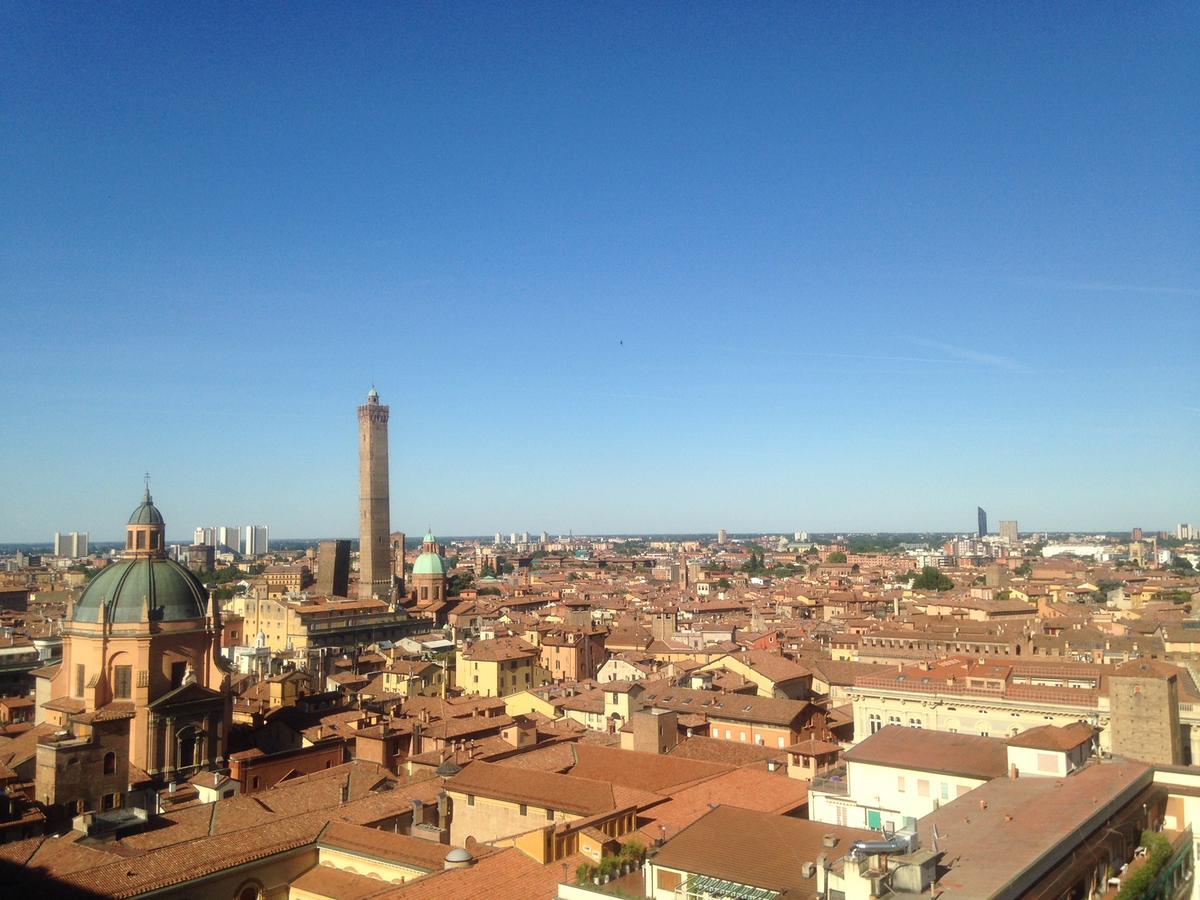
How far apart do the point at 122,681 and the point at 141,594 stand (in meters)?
2.77

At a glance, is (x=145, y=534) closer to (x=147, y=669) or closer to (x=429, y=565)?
(x=147, y=669)

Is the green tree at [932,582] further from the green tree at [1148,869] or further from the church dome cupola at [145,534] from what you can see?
the green tree at [1148,869]

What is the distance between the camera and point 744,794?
2422 cm

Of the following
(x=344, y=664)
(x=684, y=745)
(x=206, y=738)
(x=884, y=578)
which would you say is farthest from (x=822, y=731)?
(x=884, y=578)

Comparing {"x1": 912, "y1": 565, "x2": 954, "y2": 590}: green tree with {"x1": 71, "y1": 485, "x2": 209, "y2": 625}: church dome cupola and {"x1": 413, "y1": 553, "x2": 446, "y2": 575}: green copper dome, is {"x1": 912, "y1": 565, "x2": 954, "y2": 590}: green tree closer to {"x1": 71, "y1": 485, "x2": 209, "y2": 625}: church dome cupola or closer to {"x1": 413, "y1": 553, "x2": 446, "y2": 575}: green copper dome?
{"x1": 413, "y1": 553, "x2": 446, "y2": 575}: green copper dome

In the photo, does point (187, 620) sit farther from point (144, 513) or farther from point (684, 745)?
point (684, 745)

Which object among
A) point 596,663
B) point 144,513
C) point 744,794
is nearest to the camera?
point 744,794

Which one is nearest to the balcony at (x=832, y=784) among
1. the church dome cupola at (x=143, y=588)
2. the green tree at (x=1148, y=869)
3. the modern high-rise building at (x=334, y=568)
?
the green tree at (x=1148, y=869)

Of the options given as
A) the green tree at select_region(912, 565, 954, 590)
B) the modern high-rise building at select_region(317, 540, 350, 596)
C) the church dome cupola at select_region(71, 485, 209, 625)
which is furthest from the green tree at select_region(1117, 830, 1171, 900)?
the green tree at select_region(912, 565, 954, 590)

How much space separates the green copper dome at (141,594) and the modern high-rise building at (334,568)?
67218 mm

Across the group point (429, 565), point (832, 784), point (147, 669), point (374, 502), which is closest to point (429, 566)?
point (429, 565)

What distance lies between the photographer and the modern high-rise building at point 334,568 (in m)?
101

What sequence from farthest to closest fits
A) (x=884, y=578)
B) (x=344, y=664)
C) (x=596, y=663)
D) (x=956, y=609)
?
(x=884, y=578)
(x=956, y=609)
(x=596, y=663)
(x=344, y=664)

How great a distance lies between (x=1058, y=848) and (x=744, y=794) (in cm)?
1035
